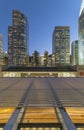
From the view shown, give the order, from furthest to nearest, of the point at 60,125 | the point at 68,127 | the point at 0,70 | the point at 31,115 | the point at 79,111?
the point at 0,70 < the point at 79,111 < the point at 31,115 < the point at 60,125 < the point at 68,127

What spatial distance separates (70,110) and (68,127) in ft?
10.4

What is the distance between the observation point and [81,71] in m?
105

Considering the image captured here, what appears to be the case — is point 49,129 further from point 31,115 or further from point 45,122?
point 31,115

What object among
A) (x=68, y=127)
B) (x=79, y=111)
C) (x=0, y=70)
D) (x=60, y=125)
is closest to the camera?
(x=68, y=127)

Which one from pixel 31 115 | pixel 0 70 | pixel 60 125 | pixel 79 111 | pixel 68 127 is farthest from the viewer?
pixel 0 70

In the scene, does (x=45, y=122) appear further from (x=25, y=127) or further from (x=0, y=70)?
(x=0, y=70)

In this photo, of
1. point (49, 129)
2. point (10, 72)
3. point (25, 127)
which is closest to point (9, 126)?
point (25, 127)

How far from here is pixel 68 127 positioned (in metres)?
7.95

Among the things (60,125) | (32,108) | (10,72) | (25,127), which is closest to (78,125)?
(60,125)

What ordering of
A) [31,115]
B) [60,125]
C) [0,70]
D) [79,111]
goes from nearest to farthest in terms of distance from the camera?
[60,125], [31,115], [79,111], [0,70]

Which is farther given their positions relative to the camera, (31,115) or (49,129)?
(31,115)

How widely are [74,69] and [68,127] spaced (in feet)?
329

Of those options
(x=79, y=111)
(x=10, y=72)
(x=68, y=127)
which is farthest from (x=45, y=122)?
(x=10, y=72)

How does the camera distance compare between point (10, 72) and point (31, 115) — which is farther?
point (10, 72)
